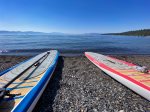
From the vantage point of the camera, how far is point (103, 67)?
12469 millimetres

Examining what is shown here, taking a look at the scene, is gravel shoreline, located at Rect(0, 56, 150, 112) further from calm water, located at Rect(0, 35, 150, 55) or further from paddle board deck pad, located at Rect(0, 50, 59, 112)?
calm water, located at Rect(0, 35, 150, 55)

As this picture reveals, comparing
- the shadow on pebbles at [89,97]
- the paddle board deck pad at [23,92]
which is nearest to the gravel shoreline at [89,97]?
the shadow on pebbles at [89,97]

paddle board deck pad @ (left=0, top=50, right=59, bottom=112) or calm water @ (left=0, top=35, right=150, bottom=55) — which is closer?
paddle board deck pad @ (left=0, top=50, right=59, bottom=112)

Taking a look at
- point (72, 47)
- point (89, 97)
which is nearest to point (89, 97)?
point (89, 97)

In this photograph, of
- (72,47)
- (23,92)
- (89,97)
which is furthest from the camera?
(72,47)

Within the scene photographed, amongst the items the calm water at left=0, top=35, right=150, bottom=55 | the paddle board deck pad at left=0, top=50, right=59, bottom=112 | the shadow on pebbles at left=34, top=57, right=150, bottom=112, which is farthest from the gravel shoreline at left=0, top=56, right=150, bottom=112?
the calm water at left=0, top=35, right=150, bottom=55

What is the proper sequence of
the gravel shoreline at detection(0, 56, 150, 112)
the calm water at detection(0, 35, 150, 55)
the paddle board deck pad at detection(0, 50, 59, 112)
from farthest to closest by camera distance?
1. the calm water at detection(0, 35, 150, 55)
2. the gravel shoreline at detection(0, 56, 150, 112)
3. the paddle board deck pad at detection(0, 50, 59, 112)

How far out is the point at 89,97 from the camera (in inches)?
314

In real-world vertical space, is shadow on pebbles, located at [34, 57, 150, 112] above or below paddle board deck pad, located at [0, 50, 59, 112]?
below

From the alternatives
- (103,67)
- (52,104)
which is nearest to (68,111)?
(52,104)

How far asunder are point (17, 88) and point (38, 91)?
1082 mm

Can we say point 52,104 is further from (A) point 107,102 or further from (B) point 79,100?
(A) point 107,102

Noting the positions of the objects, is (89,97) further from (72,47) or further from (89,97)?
(72,47)

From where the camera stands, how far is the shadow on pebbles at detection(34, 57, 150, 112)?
22.8ft
